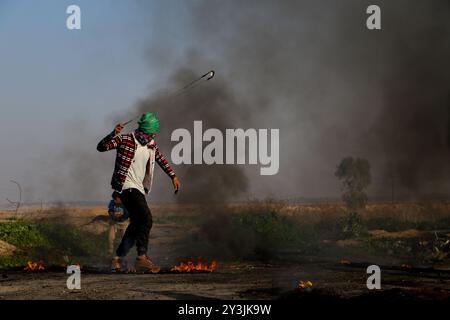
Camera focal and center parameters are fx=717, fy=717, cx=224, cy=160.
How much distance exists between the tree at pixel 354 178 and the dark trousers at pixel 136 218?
30207mm

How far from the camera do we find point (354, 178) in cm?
4281

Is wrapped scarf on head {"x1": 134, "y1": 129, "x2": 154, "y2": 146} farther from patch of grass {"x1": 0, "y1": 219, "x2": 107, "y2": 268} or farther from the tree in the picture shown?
the tree

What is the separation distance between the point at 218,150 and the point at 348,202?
19892 millimetres

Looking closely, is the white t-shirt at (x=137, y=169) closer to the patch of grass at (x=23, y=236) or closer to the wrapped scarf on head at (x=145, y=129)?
the wrapped scarf on head at (x=145, y=129)

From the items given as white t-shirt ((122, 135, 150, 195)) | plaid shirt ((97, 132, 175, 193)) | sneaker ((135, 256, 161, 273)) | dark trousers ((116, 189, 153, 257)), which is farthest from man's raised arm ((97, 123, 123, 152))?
sneaker ((135, 256, 161, 273))

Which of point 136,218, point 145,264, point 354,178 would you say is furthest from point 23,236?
point 354,178

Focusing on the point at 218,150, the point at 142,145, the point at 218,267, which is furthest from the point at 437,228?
the point at 142,145

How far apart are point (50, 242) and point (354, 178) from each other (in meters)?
28.6

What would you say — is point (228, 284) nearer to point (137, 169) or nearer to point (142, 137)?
point (137, 169)

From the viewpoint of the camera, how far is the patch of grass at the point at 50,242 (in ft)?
47.6

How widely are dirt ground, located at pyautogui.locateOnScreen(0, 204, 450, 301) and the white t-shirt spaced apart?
1.35 m

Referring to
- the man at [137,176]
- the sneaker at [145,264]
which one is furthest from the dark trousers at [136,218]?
the sneaker at [145,264]

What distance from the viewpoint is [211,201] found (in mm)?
23297

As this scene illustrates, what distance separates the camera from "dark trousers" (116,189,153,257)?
35.4 feet
